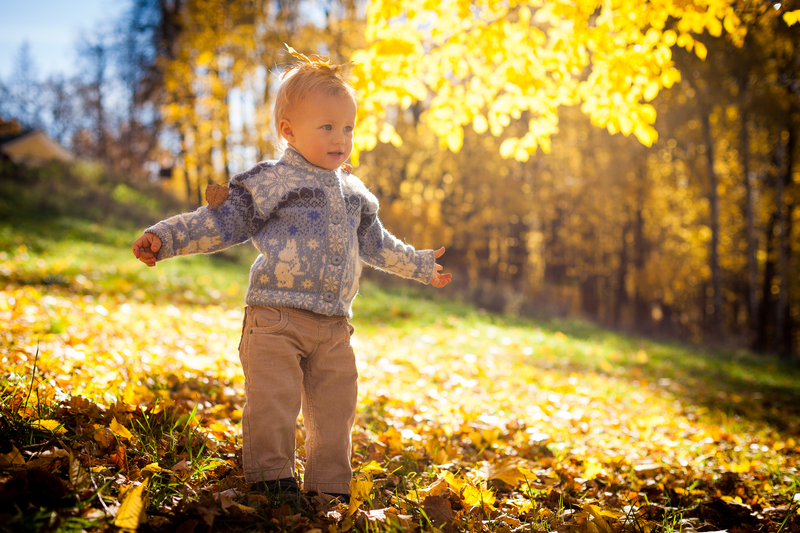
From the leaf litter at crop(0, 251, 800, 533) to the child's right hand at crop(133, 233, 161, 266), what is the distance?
72 centimetres

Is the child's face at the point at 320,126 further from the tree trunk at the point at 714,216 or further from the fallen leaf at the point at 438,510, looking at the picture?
the tree trunk at the point at 714,216

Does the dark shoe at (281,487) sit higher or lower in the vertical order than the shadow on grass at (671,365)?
higher

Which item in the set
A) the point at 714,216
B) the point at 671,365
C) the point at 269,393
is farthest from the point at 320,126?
the point at 714,216

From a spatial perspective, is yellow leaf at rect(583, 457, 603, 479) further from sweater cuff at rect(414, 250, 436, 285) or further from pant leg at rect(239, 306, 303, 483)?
pant leg at rect(239, 306, 303, 483)

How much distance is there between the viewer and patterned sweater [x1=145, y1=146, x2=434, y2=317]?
2.00 metres

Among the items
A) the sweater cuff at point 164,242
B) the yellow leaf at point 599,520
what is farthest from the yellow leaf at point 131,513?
the yellow leaf at point 599,520

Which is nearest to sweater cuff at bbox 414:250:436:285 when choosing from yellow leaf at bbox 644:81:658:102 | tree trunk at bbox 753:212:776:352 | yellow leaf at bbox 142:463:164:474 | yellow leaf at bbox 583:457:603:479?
yellow leaf at bbox 142:463:164:474

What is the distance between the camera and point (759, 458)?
11.3 feet

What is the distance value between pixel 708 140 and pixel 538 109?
11.0 m

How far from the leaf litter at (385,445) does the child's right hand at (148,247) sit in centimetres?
72

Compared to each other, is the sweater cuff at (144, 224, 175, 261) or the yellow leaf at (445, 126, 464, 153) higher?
the yellow leaf at (445, 126, 464, 153)

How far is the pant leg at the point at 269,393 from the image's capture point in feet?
6.40

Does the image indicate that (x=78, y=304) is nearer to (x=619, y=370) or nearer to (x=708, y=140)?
(x=619, y=370)

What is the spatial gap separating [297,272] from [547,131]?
2928mm
